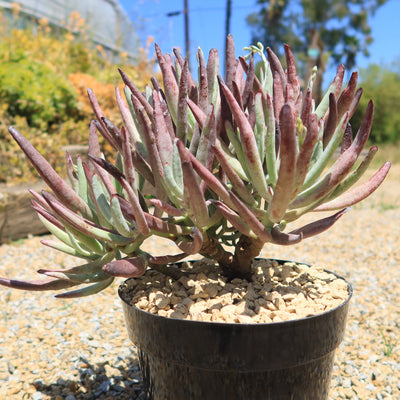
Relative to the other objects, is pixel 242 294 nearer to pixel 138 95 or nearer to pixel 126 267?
pixel 126 267

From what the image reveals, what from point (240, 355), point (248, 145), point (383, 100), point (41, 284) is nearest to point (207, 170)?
point (248, 145)

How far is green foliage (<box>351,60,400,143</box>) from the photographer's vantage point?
16.7 metres

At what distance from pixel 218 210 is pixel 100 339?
1.48m

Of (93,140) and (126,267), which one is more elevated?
(93,140)

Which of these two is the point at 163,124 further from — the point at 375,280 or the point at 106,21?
the point at 106,21

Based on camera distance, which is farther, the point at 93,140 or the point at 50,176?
the point at 93,140

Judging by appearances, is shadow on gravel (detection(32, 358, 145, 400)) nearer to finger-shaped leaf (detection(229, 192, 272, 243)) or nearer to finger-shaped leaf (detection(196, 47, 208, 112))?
finger-shaped leaf (detection(229, 192, 272, 243))

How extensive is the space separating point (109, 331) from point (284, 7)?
1104 inches

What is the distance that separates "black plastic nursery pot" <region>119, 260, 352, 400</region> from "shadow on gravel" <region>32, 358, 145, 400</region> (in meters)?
0.65

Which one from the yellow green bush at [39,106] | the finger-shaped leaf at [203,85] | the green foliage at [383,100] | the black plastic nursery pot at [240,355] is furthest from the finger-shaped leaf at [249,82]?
the green foliage at [383,100]

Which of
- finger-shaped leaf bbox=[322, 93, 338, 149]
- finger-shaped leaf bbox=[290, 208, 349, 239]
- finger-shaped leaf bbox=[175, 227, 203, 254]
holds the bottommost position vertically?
finger-shaped leaf bbox=[175, 227, 203, 254]

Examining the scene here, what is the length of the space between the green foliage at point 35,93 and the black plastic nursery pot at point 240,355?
13.6 feet

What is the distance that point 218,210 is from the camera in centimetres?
121

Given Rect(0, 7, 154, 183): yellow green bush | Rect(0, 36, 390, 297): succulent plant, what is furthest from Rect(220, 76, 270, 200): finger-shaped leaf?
Rect(0, 7, 154, 183): yellow green bush
